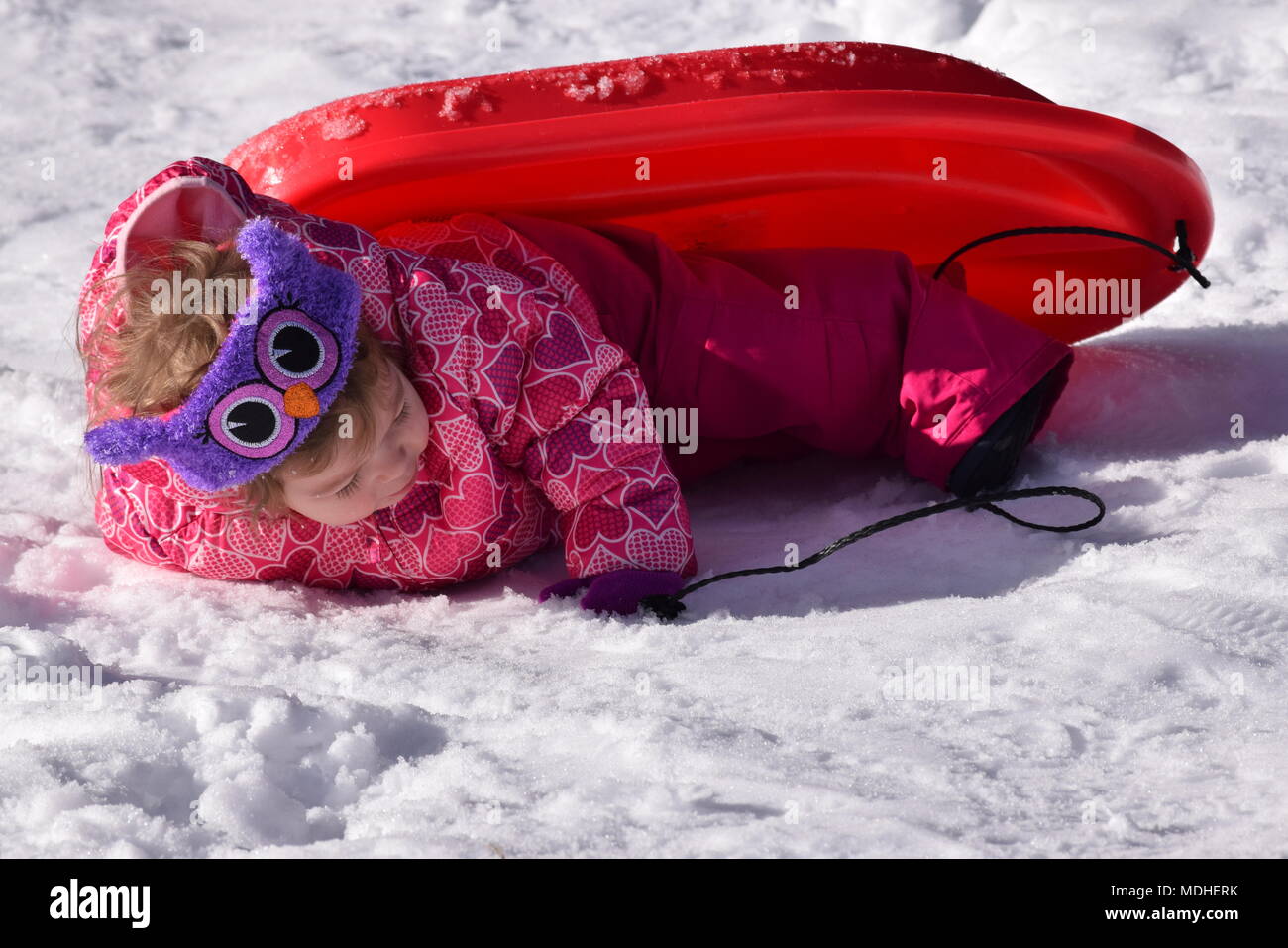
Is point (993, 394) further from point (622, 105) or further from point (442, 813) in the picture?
point (442, 813)

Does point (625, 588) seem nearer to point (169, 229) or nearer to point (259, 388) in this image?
point (259, 388)

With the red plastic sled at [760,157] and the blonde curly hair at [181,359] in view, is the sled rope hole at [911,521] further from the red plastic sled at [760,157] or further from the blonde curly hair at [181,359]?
the red plastic sled at [760,157]

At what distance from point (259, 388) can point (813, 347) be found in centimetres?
78

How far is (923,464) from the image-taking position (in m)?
1.74

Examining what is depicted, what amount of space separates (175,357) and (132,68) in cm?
243

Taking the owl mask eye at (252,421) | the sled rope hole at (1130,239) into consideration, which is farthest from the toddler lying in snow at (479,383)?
the sled rope hole at (1130,239)

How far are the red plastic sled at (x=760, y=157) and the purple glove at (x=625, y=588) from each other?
0.60 metres

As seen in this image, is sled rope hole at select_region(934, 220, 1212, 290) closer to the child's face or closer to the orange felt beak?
the child's face

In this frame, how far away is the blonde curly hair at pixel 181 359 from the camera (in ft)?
4.10

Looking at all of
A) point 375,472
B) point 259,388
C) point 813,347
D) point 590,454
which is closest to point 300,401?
point 259,388

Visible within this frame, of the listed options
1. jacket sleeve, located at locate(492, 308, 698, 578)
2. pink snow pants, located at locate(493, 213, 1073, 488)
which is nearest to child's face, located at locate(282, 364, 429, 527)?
jacket sleeve, located at locate(492, 308, 698, 578)

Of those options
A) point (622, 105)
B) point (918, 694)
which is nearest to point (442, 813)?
point (918, 694)

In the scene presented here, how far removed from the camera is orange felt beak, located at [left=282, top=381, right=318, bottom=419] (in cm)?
124

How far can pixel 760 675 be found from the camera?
1.23m
